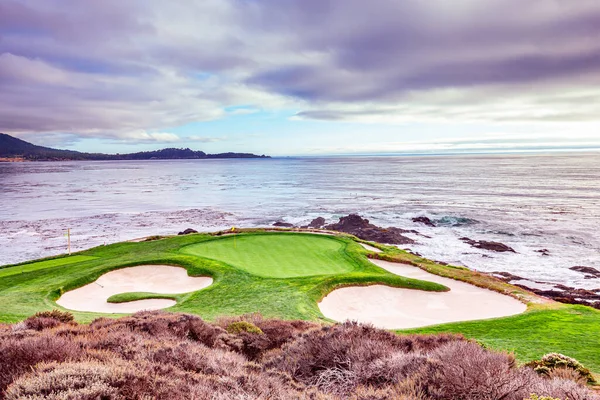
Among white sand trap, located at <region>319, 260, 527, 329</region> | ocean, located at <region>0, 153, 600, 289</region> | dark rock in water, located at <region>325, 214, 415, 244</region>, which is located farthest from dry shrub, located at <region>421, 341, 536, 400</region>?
dark rock in water, located at <region>325, 214, 415, 244</region>

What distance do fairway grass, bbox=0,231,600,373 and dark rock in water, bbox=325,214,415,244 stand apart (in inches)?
366

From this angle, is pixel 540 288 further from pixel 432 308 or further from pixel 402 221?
pixel 402 221

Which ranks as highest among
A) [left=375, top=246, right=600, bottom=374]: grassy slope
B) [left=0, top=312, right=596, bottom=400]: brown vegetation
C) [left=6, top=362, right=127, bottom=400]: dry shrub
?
[left=6, top=362, right=127, bottom=400]: dry shrub

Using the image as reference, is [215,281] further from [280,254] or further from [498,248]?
[498,248]

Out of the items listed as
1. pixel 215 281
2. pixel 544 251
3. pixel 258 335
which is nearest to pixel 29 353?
pixel 258 335

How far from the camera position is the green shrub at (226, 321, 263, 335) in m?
8.56

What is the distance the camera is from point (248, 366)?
6555 millimetres

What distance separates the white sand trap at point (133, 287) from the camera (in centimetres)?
1397

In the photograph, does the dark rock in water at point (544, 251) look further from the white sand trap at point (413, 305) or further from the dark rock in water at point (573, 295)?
the white sand trap at point (413, 305)

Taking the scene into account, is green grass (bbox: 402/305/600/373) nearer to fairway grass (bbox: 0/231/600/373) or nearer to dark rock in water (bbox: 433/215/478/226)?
fairway grass (bbox: 0/231/600/373)

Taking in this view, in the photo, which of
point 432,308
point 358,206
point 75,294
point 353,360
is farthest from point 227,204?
point 353,360

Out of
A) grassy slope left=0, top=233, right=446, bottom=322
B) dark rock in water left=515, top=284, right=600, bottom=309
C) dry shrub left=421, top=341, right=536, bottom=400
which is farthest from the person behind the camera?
dark rock in water left=515, top=284, right=600, bottom=309

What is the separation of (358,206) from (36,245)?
37853 mm

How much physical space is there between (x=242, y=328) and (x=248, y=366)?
7.05 feet
